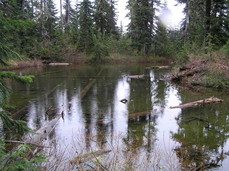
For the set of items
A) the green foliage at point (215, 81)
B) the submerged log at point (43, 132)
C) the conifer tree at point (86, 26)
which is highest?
the conifer tree at point (86, 26)

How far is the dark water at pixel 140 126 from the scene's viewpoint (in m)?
4.81

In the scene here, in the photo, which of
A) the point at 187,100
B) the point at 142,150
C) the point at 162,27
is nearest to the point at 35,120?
the point at 142,150

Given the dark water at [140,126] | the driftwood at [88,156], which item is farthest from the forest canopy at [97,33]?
the driftwood at [88,156]

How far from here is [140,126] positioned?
271 inches

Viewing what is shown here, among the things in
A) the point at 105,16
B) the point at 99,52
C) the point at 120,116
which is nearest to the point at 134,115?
the point at 120,116

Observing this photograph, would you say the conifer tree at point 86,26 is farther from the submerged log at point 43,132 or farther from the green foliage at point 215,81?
the submerged log at point 43,132

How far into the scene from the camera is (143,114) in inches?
322

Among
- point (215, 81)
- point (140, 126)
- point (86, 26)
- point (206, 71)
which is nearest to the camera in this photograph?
point (140, 126)

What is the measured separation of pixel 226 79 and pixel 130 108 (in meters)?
7.07

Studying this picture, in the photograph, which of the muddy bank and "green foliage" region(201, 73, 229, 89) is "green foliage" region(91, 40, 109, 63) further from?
"green foliage" region(201, 73, 229, 89)

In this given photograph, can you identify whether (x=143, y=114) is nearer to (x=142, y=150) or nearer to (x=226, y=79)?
(x=142, y=150)

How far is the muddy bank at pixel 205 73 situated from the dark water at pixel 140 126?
1.14 meters

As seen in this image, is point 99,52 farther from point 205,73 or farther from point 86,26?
point 205,73

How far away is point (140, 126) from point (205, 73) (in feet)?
30.2
